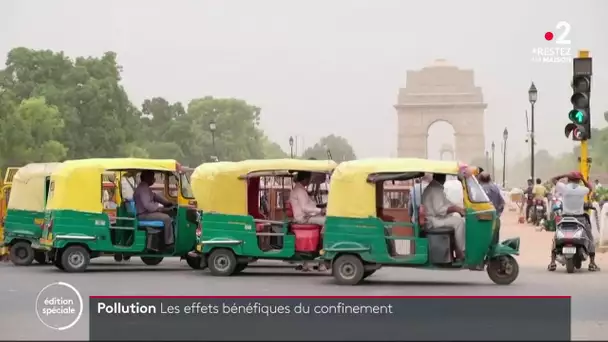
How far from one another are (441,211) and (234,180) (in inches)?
130

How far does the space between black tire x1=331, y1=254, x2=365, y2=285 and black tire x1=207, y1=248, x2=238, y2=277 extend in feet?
6.91

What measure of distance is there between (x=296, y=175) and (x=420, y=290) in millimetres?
3274

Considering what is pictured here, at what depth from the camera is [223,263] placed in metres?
16.2

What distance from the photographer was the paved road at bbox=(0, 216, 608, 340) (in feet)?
38.2

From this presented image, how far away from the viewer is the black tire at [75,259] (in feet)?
56.3

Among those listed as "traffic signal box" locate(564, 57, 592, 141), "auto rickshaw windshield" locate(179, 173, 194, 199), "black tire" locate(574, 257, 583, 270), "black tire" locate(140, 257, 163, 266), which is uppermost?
"traffic signal box" locate(564, 57, 592, 141)

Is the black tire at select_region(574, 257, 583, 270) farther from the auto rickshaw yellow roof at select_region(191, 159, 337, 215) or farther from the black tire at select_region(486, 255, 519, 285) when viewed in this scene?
the auto rickshaw yellow roof at select_region(191, 159, 337, 215)

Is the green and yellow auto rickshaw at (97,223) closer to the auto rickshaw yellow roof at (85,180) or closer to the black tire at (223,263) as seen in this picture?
the auto rickshaw yellow roof at (85,180)

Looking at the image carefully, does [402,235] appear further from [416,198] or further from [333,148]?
[333,148]

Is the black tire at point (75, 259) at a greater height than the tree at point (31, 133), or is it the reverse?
the tree at point (31, 133)

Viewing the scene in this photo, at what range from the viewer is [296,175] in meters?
16.3

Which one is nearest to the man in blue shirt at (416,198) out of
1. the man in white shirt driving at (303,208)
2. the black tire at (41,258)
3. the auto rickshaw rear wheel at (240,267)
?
the man in white shirt driving at (303,208)

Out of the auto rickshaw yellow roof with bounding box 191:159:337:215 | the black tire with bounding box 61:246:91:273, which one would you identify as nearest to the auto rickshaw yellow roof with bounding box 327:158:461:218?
the auto rickshaw yellow roof with bounding box 191:159:337:215

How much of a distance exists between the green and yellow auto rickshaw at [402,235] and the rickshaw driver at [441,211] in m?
0.07
